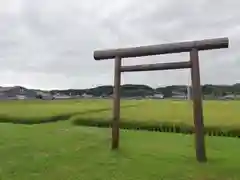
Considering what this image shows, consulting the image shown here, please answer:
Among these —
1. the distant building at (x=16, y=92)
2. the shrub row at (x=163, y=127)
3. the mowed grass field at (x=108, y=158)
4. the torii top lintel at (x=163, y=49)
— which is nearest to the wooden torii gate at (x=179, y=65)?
the torii top lintel at (x=163, y=49)

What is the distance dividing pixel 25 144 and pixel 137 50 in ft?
9.38

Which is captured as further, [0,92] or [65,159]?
[0,92]

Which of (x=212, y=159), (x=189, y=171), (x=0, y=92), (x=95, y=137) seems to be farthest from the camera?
(x=0, y=92)

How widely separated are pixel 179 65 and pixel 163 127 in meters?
5.21

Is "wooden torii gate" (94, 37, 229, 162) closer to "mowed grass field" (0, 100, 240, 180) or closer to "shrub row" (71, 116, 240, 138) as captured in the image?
"mowed grass field" (0, 100, 240, 180)

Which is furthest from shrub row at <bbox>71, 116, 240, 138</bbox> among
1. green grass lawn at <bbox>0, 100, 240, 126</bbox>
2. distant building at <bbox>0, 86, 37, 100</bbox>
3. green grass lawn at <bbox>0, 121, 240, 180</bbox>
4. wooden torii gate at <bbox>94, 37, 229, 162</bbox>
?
distant building at <bbox>0, 86, 37, 100</bbox>

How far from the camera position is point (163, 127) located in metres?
10.3

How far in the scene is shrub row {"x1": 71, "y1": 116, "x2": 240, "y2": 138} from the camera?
9336 mm

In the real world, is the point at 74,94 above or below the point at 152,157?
above

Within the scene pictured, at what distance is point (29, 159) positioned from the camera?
5.39 m

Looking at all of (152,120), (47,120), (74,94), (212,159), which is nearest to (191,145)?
(212,159)

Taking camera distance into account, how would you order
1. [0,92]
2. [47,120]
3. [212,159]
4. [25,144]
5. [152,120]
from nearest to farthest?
1. [212,159]
2. [25,144]
3. [152,120]
4. [47,120]
5. [0,92]

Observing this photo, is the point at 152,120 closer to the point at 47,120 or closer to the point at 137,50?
the point at 47,120

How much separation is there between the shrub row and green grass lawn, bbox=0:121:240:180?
1.73 metres
